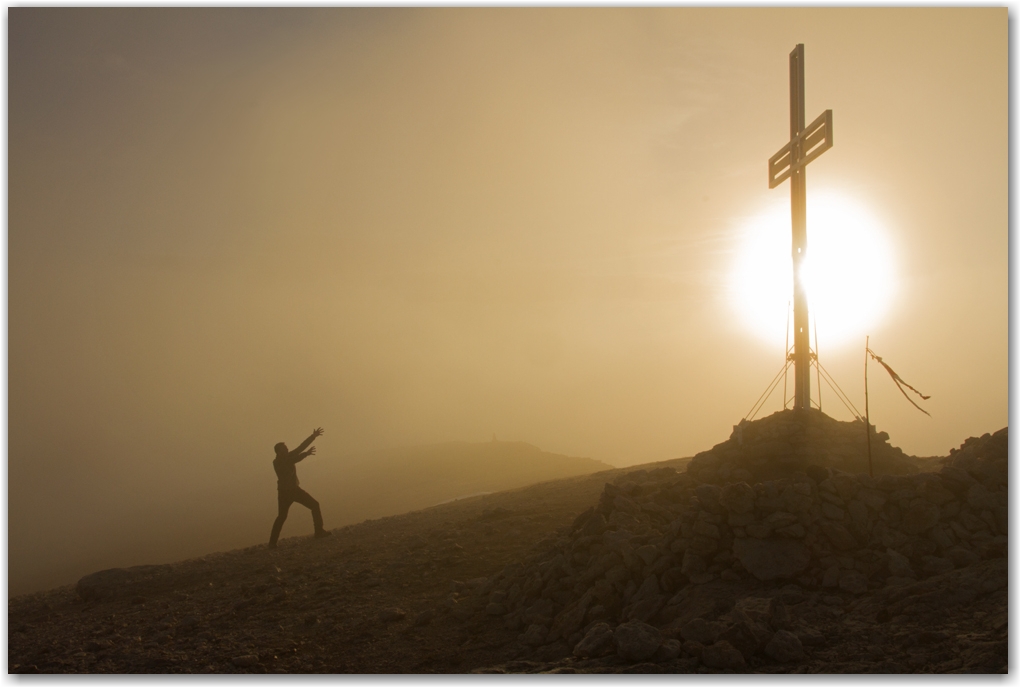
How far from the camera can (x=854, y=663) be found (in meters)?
5.61

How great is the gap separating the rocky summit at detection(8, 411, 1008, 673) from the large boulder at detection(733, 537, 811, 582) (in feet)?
0.05

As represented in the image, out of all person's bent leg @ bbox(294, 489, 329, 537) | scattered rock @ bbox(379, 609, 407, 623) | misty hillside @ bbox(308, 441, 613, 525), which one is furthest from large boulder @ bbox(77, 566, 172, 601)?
misty hillside @ bbox(308, 441, 613, 525)

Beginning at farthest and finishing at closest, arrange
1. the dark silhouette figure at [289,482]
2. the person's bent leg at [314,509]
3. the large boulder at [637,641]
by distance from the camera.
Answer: the person's bent leg at [314,509], the dark silhouette figure at [289,482], the large boulder at [637,641]

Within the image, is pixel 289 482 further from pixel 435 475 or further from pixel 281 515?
pixel 435 475

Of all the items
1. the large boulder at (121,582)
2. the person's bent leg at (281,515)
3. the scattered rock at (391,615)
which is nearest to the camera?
the scattered rock at (391,615)

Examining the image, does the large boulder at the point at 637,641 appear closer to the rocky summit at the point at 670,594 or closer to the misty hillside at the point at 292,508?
the rocky summit at the point at 670,594

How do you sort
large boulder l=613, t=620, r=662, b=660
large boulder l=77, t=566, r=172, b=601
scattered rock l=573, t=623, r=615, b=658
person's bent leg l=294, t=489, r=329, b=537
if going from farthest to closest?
person's bent leg l=294, t=489, r=329, b=537, large boulder l=77, t=566, r=172, b=601, scattered rock l=573, t=623, r=615, b=658, large boulder l=613, t=620, r=662, b=660

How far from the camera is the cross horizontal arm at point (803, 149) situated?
10898 mm

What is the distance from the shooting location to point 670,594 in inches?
298

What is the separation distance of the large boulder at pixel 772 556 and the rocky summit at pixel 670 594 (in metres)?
0.02

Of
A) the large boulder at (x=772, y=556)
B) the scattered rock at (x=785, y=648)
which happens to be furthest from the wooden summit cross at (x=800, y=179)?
the scattered rock at (x=785, y=648)

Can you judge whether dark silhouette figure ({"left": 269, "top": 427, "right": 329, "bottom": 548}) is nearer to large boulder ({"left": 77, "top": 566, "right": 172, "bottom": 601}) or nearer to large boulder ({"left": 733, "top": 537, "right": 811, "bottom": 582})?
large boulder ({"left": 77, "top": 566, "right": 172, "bottom": 601})

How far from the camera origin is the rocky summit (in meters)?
6.05

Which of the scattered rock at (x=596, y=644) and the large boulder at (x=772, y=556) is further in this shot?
the large boulder at (x=772, y=556)
